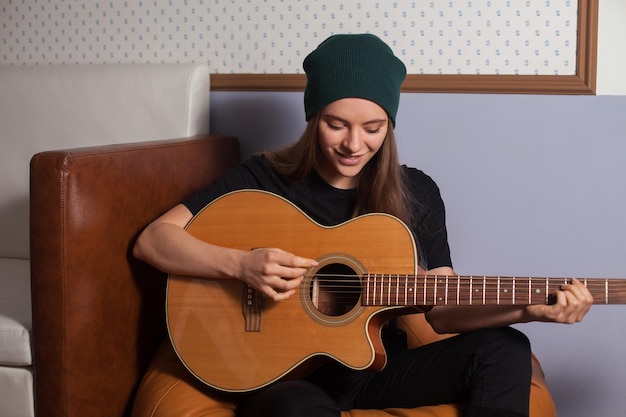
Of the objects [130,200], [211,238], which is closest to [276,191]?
[211,238]

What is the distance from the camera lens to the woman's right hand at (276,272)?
1.42 m

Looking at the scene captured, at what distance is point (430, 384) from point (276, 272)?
36 cm

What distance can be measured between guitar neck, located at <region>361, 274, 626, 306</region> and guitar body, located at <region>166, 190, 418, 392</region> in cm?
3

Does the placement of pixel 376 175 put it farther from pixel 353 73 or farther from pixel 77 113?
pixel 77 113

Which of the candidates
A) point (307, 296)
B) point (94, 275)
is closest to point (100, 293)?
point (94, 275)

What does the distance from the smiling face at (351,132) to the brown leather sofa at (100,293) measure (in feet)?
1.37

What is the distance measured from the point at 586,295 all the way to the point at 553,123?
26.9 inches

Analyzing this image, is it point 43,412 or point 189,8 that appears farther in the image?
point 189,8

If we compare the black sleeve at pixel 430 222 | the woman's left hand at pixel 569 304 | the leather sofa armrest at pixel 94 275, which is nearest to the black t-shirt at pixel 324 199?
the black sleeve at pixel 430 222

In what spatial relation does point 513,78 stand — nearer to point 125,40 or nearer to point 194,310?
point 194,310

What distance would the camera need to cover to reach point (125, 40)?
7.34 feet

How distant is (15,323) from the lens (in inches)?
61.6

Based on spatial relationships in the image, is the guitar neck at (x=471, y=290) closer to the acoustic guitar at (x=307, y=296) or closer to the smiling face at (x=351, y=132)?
the acoustic guitar at (x=307, y=296)

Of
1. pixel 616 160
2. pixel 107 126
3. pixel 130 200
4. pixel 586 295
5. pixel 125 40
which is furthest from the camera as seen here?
pixel 125 40
